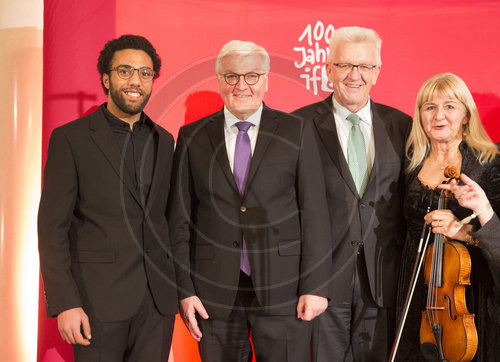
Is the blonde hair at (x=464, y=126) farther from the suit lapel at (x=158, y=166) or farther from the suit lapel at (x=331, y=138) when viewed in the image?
the suit lapel at (x=158, y=166)

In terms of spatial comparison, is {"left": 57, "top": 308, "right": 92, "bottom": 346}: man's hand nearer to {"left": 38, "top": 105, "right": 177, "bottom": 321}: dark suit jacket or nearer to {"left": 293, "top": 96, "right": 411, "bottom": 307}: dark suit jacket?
{"left": 38, "top": 105, "right": 177, "bottom": 321}: dark suit jacket

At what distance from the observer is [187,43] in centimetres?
321

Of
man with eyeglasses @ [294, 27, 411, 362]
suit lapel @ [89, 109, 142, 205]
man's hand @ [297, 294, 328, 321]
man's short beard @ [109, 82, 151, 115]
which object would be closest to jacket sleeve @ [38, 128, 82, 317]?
suit lapel @ [89, 109, 142, 205]

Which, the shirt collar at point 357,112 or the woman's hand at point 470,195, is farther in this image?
the shirt collar at point 357,112

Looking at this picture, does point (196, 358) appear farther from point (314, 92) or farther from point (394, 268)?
point (314, 92)

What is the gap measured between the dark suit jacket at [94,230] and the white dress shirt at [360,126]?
1042mm


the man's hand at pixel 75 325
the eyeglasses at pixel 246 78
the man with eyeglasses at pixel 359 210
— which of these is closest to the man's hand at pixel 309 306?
the man with eyeglasses at pixel 359 210

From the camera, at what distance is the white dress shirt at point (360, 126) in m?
2.68

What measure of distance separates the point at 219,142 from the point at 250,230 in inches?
18.1

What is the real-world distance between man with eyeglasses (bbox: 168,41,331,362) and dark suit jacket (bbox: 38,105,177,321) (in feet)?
0.64

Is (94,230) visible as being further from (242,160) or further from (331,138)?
(331,138)

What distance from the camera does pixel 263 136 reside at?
2443mm

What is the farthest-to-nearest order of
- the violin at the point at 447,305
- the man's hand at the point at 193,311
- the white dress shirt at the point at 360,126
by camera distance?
1. the white dress shirt at the point at 360,126
2. the man's hand at the point at 193,311
3. the violin at the point at 447,305

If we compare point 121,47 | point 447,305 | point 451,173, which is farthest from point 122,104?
point 447,305
